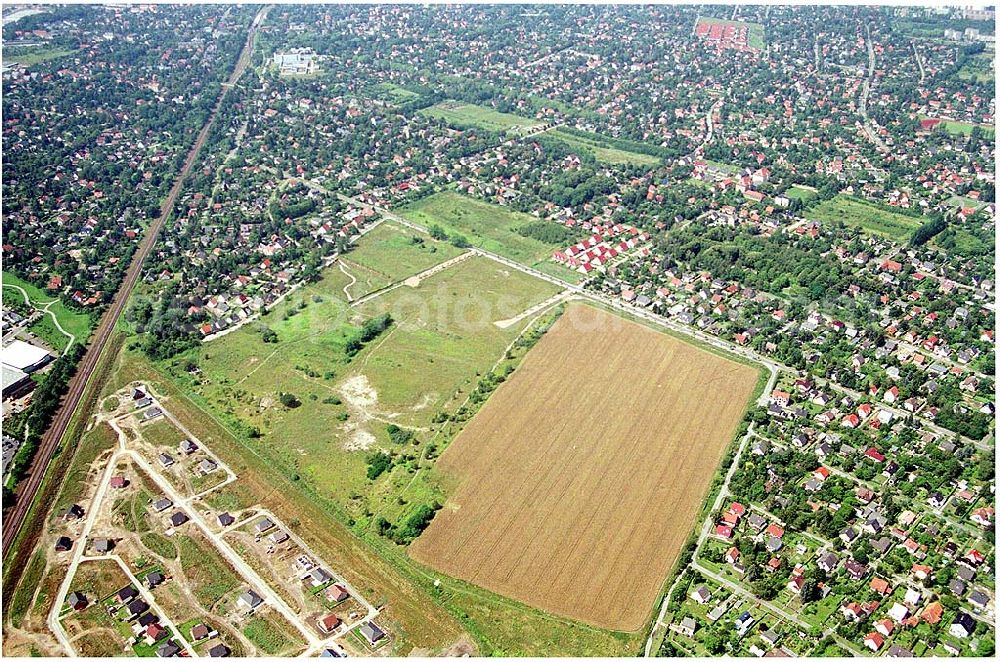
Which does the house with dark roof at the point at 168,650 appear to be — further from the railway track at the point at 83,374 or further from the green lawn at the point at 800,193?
the green lawn at the point at 800,193

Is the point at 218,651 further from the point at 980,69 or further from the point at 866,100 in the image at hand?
the point at 980,69

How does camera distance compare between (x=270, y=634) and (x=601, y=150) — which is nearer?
(x=270, y=634)

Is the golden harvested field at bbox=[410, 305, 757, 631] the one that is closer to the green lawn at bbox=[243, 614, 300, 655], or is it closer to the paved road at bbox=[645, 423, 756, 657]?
the paved road at bbox=[645, 423, 756, 657]

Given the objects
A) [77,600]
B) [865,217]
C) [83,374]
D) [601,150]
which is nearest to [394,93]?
[601,150]

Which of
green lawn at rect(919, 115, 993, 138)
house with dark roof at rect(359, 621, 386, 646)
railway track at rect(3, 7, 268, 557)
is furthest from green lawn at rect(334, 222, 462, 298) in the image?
green lawn at rect(919, 115, 993, 138)

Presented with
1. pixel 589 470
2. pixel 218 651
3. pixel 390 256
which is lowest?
pixel 390 256

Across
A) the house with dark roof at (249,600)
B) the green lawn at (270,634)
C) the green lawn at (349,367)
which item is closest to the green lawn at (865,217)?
the green lawn at (349,367)
